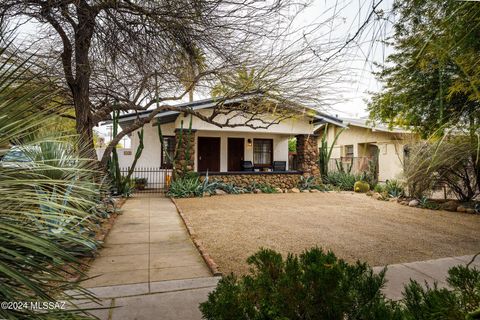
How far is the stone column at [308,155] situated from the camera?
14.0 metres

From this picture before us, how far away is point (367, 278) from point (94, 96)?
880cm

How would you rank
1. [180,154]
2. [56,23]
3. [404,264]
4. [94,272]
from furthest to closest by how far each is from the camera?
[180,154] < [56,23] < [404,264] < [94,272]

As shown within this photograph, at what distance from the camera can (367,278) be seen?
144 cm

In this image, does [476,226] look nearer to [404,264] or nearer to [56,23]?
[404,264]

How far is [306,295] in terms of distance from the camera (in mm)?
1436

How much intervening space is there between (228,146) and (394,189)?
8.74 m

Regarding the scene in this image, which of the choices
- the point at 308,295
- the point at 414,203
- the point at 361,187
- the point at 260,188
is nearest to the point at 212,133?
the point at 260,188

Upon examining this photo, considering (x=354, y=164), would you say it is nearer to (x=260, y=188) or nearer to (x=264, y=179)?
(x=264, y=179)

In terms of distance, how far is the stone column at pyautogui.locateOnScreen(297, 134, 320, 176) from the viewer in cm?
1397

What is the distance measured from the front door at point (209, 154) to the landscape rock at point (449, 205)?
1041 centimetres

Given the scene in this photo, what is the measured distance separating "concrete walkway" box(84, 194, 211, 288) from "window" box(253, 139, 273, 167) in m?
10.1

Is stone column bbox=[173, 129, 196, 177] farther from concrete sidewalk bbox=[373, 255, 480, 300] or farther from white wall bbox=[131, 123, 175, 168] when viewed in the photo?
concrete sidewalk bbox=[373, 255, 480, 300]

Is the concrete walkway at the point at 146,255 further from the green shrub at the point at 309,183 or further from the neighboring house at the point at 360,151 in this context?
the neighboring house at the point at 360,151

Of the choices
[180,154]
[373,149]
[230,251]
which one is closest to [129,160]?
[180,154]
